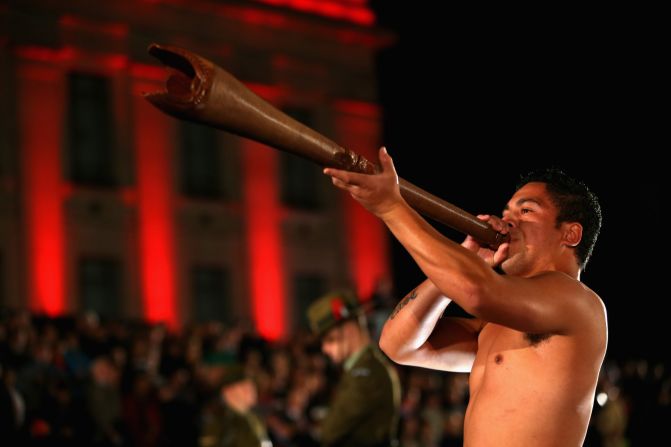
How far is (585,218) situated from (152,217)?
24.7 m

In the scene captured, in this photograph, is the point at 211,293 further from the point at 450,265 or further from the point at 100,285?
the point at 450,265

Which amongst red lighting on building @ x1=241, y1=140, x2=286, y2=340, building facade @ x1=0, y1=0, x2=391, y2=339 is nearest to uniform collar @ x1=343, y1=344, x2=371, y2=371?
building facade @ x1=0, y1=0, x2=391, y2=339

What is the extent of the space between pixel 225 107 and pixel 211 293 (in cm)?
2636

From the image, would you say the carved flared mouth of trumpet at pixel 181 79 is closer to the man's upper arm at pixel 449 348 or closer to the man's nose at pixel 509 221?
the man's nose at pixel 509 221

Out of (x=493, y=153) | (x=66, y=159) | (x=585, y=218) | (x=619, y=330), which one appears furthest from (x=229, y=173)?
(x=585, y=218)

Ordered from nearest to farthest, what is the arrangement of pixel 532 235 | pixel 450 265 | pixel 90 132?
pixel 450 265, pixel 532 235, pixel 90 132

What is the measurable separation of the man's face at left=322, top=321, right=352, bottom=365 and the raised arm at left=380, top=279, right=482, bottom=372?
341cm

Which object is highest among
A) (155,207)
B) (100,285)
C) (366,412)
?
(366,412)

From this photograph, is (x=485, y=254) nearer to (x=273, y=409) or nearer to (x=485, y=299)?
(x=485, y=299)

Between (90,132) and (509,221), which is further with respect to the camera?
(90,132)

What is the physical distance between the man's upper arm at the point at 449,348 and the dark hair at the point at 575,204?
1.73 ft

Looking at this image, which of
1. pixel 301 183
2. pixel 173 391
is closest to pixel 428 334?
pixel 173 391

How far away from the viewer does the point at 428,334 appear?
177 inches

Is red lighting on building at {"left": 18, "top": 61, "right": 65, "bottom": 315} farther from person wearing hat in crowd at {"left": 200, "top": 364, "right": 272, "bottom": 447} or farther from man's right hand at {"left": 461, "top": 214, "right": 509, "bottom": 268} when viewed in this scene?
man's right hand at {"left": 461, "top": 214, "right": 509, "bottom": 268}
